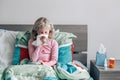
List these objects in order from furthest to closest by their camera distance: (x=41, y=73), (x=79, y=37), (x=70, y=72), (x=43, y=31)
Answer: (x=79, y=37), (x=43, y=31), (x=70, y=72), (x=41, y=73)

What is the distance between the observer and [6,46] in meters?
2.38

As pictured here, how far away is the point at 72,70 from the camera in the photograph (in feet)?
6.93

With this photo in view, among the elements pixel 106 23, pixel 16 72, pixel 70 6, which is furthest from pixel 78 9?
pixel 16 72

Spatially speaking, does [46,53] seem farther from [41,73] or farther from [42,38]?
[41,73]

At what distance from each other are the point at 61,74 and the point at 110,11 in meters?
A: 1.07

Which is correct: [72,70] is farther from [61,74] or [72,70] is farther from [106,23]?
[106,23]

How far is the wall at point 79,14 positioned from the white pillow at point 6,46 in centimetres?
25

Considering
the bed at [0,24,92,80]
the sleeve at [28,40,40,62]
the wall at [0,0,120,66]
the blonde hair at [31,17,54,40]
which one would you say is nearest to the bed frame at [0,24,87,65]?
the bed at [0,24,92,80]

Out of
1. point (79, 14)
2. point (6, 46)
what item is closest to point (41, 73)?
point (6, 46)

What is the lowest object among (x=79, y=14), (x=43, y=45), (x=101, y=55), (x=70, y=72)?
(x=70, y=72)

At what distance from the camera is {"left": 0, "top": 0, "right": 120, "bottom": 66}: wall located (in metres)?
2.63

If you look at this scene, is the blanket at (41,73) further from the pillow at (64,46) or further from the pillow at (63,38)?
the pillow at (63,38)

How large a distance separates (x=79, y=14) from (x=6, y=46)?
89 cm

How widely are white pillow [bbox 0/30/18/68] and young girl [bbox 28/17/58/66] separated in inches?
9.1
